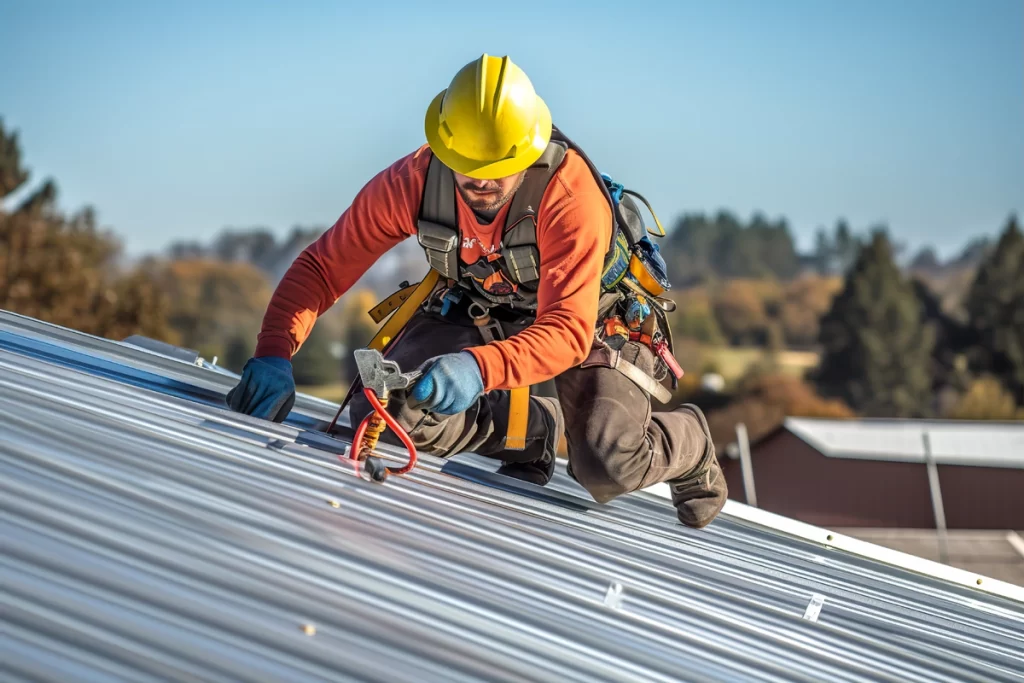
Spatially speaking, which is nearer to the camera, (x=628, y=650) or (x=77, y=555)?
(x=77, y=555)

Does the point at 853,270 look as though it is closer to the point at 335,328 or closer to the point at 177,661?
the point at 335,328

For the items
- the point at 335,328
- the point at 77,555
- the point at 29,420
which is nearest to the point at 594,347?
the point at 29,420

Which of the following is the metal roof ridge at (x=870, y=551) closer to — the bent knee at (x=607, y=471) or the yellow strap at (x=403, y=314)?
the bent knee at (x=607, y=471)

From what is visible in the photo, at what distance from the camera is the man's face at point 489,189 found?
4.10 metres

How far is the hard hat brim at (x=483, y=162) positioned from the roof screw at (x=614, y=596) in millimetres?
1584

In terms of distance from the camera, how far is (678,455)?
454 cm

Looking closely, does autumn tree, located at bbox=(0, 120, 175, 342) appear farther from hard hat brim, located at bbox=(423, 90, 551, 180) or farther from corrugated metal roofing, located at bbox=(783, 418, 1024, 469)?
hard hat brim, located at bbox=(423, 90, 551, 180)

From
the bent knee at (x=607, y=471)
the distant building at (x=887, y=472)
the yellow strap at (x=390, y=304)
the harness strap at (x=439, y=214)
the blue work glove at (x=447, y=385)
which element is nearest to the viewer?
the blue work glove at (x=447, y=385)

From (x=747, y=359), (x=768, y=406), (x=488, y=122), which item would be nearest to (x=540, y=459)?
(x=488, y=122)

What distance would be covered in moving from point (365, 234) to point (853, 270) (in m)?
67.2

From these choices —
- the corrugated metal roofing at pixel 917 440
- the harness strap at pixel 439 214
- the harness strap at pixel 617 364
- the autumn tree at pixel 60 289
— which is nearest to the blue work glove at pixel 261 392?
the harness strap at pixel 439 214

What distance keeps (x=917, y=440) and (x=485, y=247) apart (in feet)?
55.1

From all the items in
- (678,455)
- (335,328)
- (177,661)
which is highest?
(335,328)

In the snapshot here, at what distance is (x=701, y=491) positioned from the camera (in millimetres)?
4789
